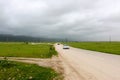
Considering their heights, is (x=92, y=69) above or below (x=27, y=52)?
above

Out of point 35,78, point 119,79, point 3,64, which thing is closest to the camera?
point 119,79

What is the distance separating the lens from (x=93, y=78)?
1231 centimetres

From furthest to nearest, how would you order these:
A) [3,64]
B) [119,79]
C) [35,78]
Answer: [3,64] → [35,78] → [119,79]

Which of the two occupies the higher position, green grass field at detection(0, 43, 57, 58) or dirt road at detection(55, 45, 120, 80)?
dirt road at detection(55, 45, 120, 80)

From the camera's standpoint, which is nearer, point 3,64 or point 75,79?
point 75,79

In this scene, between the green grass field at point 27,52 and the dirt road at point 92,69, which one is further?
the green grass field at point 27,52

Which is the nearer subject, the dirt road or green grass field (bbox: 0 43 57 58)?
the dirt road

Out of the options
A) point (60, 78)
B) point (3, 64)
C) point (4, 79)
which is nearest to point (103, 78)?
point (60, 78)

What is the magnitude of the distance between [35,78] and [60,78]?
4.67 ft

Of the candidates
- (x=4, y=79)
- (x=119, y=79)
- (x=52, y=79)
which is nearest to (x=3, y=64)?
(x=4, y=79)

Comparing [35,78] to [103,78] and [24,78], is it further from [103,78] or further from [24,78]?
[103,78]

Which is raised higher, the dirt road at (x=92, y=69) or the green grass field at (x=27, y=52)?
the dirt road at (x=92, y=69)

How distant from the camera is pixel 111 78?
39.9ft

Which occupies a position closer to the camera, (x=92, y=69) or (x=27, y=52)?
(x=92, y=69)
